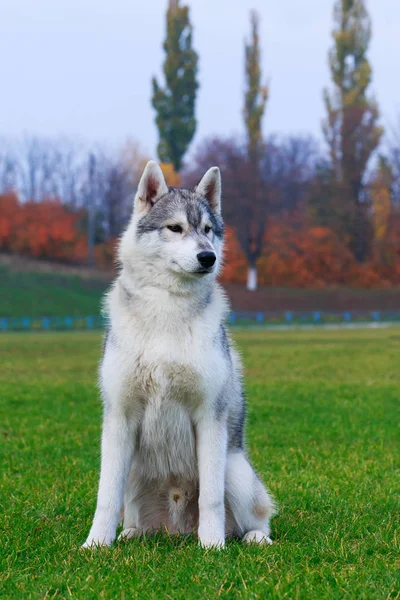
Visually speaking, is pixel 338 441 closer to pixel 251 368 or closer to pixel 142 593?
pixel 142 593

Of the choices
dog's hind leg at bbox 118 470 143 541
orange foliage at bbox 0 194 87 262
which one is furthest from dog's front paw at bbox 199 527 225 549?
orange foliage at bbox 0 194 87 262

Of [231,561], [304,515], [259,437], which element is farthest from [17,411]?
[231,561]

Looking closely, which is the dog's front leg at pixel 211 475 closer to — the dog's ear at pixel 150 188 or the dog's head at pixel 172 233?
the dog's head at pixel 172 233

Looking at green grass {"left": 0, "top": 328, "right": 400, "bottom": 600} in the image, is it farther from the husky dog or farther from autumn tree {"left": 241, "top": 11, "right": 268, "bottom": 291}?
autumn tree {"left": 241, "top": 11, "right": 268, "bottom": 291}

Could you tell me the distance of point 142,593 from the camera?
155 inches

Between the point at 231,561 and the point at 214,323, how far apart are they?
1408 mm

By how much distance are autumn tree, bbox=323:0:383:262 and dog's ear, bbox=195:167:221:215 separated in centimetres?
5680

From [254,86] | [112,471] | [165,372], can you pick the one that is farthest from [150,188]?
[254,86]

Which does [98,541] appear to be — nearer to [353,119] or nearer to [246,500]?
[246,500]

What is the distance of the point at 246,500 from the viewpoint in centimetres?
507

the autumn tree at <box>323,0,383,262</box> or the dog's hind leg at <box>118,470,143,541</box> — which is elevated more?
the autumn tree at <box>323,0,383,262</box>

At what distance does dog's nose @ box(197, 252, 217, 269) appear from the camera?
483 centimetres

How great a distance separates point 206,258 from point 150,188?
0.70m

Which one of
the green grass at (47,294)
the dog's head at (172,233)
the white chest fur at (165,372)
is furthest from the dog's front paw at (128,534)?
the green grass at (47,294)
